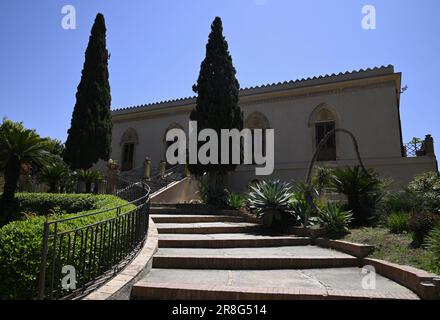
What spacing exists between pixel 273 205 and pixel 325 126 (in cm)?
1002

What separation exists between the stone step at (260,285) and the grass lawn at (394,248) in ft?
1.88

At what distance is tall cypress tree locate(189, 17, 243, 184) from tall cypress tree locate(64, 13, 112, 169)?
7.17m

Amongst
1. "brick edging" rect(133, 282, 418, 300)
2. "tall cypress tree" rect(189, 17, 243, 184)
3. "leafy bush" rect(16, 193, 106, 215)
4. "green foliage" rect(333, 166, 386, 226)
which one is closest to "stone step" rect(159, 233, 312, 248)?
"green foliage" rect(333, 166, 386, 226)

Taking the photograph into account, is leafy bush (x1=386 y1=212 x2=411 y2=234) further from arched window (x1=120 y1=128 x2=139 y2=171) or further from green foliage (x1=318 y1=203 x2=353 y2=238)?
arched window (x1=120 y1=128 x2=139 y2=171)

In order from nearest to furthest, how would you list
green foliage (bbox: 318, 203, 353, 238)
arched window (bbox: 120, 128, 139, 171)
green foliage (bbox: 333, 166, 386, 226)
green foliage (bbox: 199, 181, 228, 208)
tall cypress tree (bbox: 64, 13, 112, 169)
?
green foliage (bbox: 318, 203, 353, 238) < green foliage (bbox: 333, 166, 386, 226) < green foliage (bbox: 199, 181, 228, 208) < tall cypress tree (bbox: 64, 13, 112, 169) < arched window (bbox: 120, 128, 139, 171)

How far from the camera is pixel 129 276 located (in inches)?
173

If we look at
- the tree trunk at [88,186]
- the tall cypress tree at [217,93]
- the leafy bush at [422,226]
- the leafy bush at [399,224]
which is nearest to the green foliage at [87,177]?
the tree trunk at [88,186]

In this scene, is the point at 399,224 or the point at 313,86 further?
the point at 313,86

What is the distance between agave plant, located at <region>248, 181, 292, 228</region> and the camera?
8.92m

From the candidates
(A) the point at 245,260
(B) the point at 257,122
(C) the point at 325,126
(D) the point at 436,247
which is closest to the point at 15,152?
(A) the point at 245,260

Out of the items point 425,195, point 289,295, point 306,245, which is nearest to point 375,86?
point 425,195

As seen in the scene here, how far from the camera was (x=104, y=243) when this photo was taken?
14.9ft

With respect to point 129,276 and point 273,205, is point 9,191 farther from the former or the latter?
point 129,276
